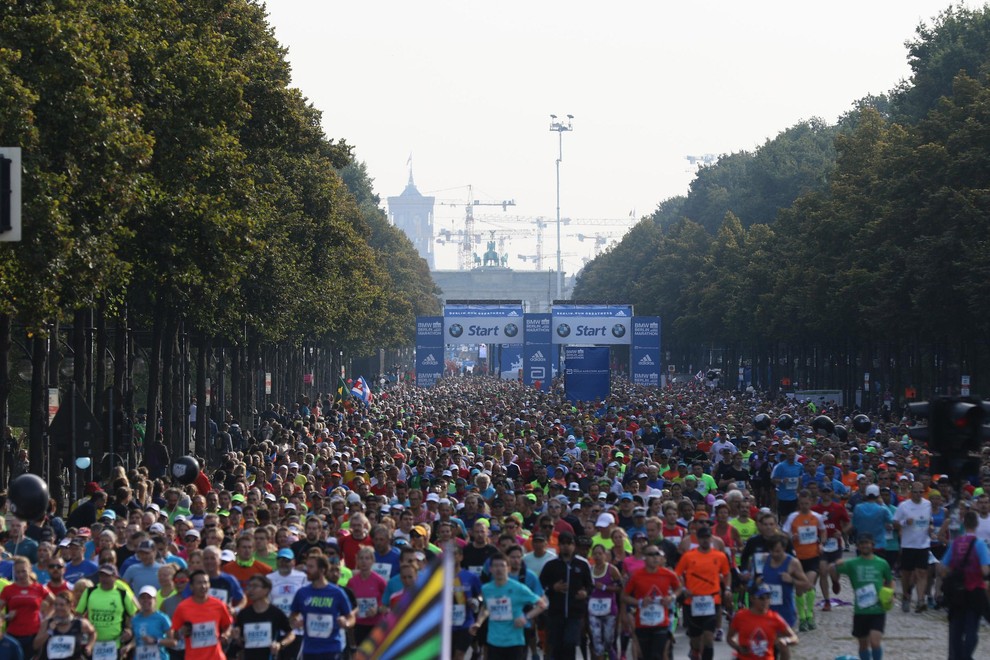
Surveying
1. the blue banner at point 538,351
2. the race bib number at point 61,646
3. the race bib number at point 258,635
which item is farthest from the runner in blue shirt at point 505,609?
the blue banner at point 538,351

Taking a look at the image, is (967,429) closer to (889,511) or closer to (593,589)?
(593,589)

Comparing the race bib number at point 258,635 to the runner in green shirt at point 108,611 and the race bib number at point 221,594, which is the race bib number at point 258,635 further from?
the runner in green shirt at point 108,611

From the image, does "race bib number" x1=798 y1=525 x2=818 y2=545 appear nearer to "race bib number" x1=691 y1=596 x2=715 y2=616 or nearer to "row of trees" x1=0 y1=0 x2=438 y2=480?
"race bib number" x1=691 y1=596 x2=715 y2=616

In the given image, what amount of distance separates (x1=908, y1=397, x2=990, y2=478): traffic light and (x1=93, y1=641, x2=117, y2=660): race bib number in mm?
6073

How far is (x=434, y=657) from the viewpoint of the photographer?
5.64 metres

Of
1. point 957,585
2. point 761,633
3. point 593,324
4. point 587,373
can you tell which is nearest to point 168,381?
point 587,373

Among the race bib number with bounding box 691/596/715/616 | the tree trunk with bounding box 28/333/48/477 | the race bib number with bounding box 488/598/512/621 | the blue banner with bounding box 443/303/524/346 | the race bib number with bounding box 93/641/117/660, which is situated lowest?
the race bib number with bounding box 93/641/117/660

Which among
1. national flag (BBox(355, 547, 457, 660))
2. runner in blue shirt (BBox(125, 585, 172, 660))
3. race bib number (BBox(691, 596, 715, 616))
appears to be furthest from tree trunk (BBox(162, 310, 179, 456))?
national flag (BBox(355, 547, 457, 660))

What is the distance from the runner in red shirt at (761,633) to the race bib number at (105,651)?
4.55m

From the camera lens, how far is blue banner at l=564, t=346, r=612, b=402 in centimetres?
5525

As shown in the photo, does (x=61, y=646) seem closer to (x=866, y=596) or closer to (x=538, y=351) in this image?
(x=866, y=596)

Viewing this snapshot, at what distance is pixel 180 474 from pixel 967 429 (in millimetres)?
12448

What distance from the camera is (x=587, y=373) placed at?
55.7 m

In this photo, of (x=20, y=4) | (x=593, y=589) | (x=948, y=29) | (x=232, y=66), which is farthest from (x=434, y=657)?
(x=948, y=29)
